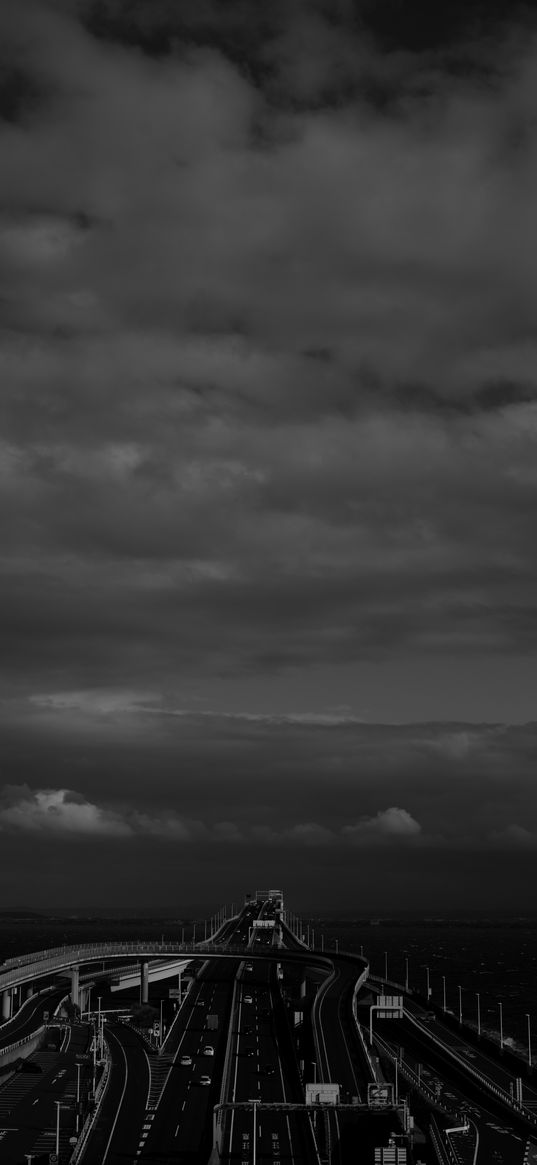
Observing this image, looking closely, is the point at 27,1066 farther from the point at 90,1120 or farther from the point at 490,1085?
the point at 490,1085

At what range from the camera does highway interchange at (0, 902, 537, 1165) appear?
9775cm

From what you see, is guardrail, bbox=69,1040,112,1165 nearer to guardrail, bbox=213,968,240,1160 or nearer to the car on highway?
the car on highway

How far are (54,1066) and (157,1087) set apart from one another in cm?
2505

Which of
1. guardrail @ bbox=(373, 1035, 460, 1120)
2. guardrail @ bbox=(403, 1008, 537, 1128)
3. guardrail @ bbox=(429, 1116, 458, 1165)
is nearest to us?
guardrail @ bbox=(429, 1116, 458, 1165)

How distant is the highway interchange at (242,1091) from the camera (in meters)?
Answer: 97.8

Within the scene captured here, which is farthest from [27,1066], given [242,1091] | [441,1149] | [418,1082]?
Answer: [441,1149]

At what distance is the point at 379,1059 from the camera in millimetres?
157125

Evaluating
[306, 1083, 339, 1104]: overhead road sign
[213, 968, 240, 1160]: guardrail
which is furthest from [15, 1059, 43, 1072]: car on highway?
[306, 1083, 339, 1104]: overhead road sign

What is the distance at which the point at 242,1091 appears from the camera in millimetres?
119688

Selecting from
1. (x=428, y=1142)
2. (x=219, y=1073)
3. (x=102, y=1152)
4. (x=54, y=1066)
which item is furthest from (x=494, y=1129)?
(x=54, y=1066)

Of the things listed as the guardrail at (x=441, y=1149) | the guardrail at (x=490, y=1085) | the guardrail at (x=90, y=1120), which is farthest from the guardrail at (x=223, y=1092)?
the guardrail at (x=490, y=1085)

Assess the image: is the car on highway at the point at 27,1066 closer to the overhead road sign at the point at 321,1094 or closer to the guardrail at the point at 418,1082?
the guardrail at the point at 418,1082

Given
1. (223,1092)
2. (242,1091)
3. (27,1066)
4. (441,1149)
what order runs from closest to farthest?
1. (441,1149)
2. (223,1092)
3. (242,1091)
4. (27,1066)

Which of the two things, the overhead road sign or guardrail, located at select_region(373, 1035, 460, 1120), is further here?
guardrail, located at select_region(373, 1035, 460, 1120)
